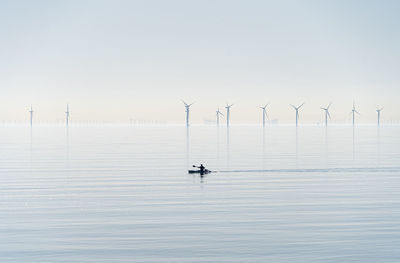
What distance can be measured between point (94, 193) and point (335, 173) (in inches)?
1074

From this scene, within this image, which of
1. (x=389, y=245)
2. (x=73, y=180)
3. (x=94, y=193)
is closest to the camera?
(x=389, y=245)

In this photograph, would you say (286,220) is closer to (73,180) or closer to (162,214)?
(162,214)

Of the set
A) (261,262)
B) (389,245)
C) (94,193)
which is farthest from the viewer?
(94,193)

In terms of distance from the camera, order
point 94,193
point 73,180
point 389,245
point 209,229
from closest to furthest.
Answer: point 389,245
point 209,229
point 94,193
point 73,180

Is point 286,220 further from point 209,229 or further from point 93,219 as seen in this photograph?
point 93,219

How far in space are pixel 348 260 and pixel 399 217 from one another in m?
10.0

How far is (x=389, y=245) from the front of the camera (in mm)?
23734

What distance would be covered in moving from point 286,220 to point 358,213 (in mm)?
4831

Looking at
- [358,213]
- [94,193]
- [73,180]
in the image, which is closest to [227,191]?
[94,193]

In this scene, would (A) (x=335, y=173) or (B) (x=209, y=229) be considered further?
(A) (x=335, y=173)

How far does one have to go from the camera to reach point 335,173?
57.3m

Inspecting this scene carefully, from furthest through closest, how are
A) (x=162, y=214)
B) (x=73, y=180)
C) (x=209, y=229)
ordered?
(x=73, y=180) → (x=162, y=214) → (x=209, y=229)

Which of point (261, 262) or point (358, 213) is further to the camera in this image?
point (358, 213)

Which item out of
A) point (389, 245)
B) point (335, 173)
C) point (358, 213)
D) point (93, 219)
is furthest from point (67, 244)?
point (335, 173)
